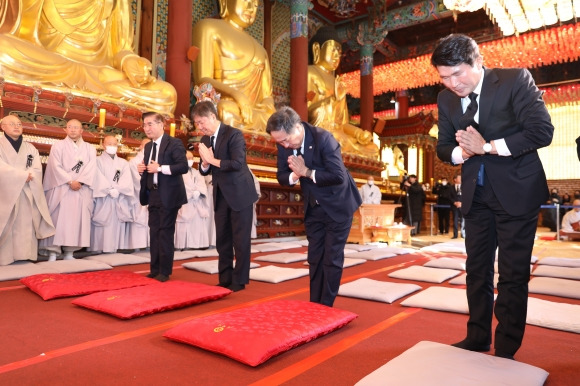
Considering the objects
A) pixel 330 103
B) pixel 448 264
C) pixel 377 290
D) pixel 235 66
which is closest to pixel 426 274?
pixel 448 264

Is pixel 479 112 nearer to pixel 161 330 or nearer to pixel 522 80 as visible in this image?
pixel 522 80

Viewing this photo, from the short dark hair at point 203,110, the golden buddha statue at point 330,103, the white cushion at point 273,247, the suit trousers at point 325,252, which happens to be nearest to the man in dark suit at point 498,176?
the suit trousers at point 325,252

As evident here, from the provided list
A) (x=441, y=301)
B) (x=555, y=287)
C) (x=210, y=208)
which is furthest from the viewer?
(x=210, y=208)

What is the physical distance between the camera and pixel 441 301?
246 cm

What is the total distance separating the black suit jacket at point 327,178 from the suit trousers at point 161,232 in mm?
1170

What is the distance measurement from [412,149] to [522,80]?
12927 millimetres

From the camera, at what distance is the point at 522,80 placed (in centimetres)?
155

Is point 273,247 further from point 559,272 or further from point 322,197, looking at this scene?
point 322,197

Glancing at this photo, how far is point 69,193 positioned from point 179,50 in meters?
3.23

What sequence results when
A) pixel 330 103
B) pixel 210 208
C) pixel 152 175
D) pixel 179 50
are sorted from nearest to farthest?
pixel 152 175, pixel 210 208, pixel 179 50, pixel 330 103

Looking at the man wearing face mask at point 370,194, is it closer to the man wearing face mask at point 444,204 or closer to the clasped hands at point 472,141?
the man wearing face mask at point 444,204

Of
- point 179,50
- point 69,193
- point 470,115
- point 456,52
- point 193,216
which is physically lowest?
point 193,216

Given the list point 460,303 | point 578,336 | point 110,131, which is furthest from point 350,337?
point 110,131

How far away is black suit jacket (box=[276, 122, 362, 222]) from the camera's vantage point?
2.23 metres
